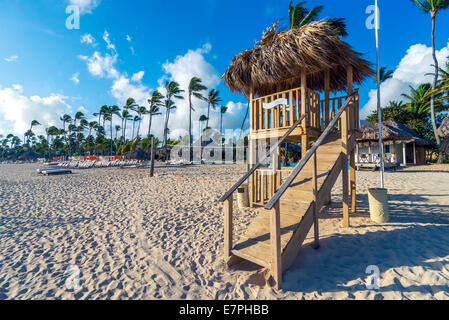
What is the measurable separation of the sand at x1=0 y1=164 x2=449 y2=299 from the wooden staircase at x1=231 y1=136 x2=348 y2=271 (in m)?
0.32

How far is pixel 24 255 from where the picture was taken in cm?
334

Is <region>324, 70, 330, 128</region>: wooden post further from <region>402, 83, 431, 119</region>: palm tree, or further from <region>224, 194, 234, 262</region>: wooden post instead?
<region>402, 83, 431, 119</region>: palm tree

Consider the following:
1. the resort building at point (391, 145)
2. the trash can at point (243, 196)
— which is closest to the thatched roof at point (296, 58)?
the trash can at point (243, 196)

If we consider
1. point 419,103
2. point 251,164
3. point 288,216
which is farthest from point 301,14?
point 419,103

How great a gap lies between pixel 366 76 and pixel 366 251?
16.8ft

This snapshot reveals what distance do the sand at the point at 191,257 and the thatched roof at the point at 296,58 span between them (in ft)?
12.6

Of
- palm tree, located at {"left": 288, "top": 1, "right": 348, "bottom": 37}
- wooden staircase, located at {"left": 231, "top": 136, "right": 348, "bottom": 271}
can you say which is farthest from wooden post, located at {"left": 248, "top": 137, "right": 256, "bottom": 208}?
palm tree, located at {"left": 288, "top": 1, "right": 348, "bottom": 37}

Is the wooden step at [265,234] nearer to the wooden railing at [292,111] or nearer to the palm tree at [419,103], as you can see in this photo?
the wooden railing at [292,111]

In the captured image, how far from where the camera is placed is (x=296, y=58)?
487 cm

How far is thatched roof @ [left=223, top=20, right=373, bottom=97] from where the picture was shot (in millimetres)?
4707

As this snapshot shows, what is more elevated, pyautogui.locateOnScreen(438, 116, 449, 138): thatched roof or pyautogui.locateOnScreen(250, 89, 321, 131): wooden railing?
pyautogui.locateOnScreen(438, 116, 449, 138): thatched roof

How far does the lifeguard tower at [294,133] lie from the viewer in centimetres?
282
